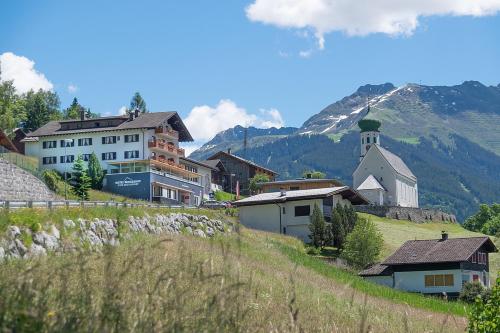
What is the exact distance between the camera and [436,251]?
71750 mm

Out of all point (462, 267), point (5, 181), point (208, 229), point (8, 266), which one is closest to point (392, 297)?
point (208, 229)

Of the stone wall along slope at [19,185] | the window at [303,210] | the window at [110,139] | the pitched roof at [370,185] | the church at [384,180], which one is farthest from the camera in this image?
the church at [384,180]

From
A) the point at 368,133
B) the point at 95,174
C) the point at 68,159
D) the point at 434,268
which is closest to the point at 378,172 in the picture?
the point at 368,133

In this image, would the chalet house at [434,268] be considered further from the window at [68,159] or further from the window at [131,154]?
the window at [68,159]

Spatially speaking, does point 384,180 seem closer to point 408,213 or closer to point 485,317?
point 408,213

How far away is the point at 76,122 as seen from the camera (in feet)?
329

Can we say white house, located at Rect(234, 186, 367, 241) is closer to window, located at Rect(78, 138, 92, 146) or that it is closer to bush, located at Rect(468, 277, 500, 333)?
window, located at Rect(78, 138, 92, 146)

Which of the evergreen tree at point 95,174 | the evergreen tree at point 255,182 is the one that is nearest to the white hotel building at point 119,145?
the evergreen tree at point 95,174

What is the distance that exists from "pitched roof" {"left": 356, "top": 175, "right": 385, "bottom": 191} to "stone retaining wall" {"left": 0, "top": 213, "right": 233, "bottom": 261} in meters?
69.3

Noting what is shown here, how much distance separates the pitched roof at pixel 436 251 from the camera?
228ft

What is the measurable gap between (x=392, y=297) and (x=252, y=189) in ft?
246

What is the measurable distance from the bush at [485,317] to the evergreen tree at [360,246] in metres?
49.1

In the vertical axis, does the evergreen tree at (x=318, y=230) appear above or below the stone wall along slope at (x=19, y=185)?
below

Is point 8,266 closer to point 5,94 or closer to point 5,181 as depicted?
point 5,181
